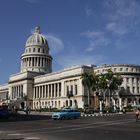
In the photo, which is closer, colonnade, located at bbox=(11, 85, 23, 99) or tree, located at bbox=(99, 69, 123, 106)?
tree, located at bbox=(99, 69, 123, 106)

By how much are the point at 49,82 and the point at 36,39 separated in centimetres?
3441

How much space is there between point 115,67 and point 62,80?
24829mm

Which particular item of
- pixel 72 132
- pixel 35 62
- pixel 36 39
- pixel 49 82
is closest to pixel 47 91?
pixel 49 82

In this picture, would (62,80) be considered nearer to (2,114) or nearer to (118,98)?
(118,98)

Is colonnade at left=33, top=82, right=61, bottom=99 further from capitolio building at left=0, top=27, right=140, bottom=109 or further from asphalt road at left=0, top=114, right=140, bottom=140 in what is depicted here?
asphalt road at left=0, top=114, right=140, bottom=140

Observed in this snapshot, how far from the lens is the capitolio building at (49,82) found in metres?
133

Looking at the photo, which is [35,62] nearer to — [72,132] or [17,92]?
[17,92]

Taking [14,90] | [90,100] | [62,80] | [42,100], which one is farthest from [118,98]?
[14,90]

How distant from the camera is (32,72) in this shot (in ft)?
544

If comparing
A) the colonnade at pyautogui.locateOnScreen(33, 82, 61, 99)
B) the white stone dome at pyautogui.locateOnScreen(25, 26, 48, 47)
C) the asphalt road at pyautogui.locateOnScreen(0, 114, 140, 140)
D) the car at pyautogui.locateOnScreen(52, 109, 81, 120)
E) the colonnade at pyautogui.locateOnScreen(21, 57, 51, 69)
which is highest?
the white stone dome at pyautogui.locateOnScreen(25, 26, 48, 47)

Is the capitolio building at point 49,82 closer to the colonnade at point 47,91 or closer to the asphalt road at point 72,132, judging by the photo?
the colonnade at point 47,91

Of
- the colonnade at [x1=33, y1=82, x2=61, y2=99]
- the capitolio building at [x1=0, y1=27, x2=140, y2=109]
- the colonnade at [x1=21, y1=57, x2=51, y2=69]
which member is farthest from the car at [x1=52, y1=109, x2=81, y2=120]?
the colonnade at [x1=21, y1=57, x2=51, y2=69]

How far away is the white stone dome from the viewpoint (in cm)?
17862

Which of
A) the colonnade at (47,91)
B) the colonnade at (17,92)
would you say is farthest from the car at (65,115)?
the colonnade at (17,92)
